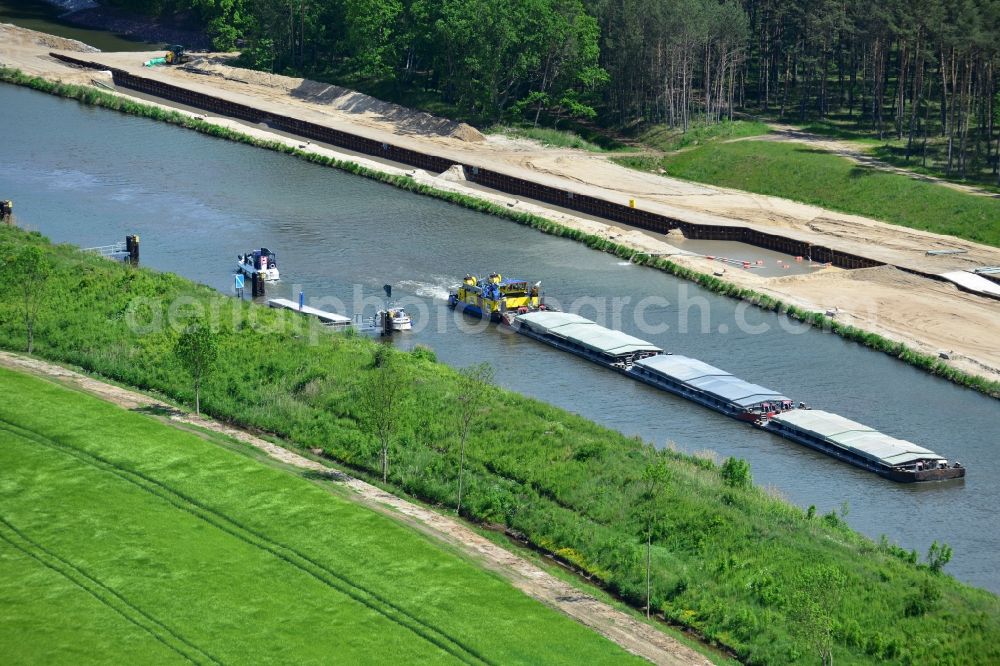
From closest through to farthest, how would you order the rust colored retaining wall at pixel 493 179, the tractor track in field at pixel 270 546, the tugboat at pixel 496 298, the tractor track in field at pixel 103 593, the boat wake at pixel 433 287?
the tractor track in field at pixel 103 593 → the tractor track in field at pixel 270 546 → the tugboat at pixel 496 298 → the boat wake at pixel 433 287 → the rust colored retaining wall at pixel 493 179

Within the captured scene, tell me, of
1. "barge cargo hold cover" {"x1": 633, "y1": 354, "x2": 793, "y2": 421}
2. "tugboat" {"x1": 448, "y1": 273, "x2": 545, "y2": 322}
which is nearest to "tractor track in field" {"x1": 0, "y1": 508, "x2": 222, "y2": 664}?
"barge cargo hold cover" {"x1": 633, "y1": 354, "x2": 793, "y2": 421}

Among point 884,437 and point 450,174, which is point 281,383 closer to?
point 884,437

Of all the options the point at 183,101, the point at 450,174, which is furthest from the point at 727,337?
the point at 183,101

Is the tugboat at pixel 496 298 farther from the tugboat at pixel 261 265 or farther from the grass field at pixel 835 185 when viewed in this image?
the grass field at pixel 835 185

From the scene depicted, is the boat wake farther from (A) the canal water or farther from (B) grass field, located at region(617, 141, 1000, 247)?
(B) grass field, located at region(617, 141, 1000, 247)

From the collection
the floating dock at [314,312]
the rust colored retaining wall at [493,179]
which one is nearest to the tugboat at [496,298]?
the floating dock at [314,312]

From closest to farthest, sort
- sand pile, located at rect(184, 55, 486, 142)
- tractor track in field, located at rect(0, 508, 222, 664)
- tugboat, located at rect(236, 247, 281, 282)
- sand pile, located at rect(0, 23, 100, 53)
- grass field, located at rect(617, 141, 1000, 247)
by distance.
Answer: tractor track in field, located at rect(0, 508, 222, 664) < tugboat, located at rect(236, 247, 281, 282) < grass field, located at rect(617, 141, 1000, 247) < sand pile, located at rect(184, 55, 486, 142) < sand pile, located at rect(0, 23, 100, 53)
